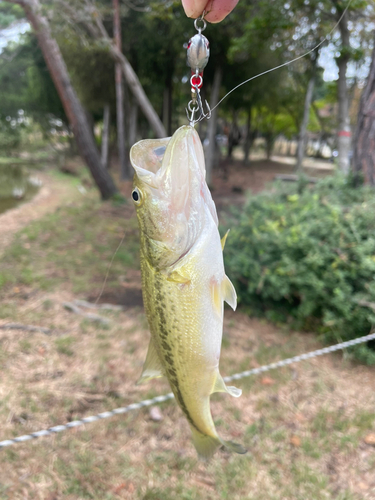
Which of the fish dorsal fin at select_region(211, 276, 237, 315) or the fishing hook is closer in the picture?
the fishing hook

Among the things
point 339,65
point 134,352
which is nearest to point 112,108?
point 339,65

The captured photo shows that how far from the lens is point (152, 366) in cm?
125

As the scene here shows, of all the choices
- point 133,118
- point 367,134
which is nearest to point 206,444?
point 367,134

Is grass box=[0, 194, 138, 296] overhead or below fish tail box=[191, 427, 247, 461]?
below

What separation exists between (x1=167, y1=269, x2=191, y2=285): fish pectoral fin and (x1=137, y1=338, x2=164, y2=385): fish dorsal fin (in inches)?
11.7

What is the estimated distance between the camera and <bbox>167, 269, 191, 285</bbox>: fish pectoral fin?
1070 millimetres

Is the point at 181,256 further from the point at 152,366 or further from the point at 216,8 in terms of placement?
the point at 216,8

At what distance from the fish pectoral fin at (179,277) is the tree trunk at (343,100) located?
590 cm

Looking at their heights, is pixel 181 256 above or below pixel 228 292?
above

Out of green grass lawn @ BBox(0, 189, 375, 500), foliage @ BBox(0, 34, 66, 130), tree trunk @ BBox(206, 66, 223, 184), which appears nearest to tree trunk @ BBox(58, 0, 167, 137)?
tree trunk @ BBox(206, 66, 223, 184)

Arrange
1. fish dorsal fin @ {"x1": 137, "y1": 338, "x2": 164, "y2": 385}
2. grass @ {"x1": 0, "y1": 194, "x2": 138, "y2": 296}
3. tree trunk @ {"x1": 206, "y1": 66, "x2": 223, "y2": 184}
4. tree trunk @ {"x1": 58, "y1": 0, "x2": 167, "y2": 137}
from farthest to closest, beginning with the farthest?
tree trunk @ {"x1": 206, "y1": 66, "x2": 223, "y2": 184}
tree trunk @ {"x1": 58, "y1": 0, "x2": 167, "y2": 137}
grass @ {"x1": 0, "y1": 194, "x2": 138, "y2": 296}
fish dorsal fin @ {"x1": 137, "y1": 338, "x2": 164, "y2": 385}

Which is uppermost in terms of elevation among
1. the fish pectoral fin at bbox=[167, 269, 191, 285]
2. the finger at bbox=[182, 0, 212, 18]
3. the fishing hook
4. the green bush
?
the finger at bbox=[182, 0, 212, 18]

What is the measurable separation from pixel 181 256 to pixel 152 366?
458 millimetres

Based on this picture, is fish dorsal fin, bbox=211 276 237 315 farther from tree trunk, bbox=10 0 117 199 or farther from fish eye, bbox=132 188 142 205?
tree trunk, bbox=10 0 117 199
